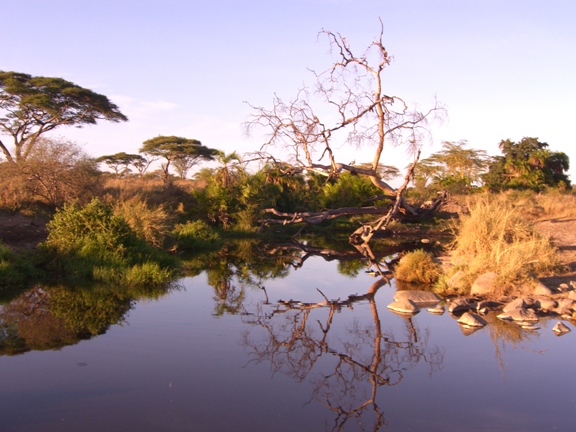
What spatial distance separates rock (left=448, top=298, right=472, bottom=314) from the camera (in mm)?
9117

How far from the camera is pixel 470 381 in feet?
20.4

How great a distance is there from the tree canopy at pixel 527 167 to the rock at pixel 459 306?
28.3 meters

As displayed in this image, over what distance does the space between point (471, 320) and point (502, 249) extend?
3759 mm

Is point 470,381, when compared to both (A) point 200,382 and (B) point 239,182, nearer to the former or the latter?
(A) point 200,382

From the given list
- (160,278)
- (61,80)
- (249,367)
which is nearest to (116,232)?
(160,278)

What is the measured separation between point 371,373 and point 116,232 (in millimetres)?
7802

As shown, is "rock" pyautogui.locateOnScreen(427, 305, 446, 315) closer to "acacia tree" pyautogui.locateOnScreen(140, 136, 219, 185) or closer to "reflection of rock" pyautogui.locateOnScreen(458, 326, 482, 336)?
"reflection of rock" pyautogui.locateOnScreen(458, 326, 482, 336)

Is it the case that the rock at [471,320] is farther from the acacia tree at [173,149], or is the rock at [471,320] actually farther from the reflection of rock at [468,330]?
the acacia tree at [173,149]

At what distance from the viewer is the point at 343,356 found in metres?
6.99

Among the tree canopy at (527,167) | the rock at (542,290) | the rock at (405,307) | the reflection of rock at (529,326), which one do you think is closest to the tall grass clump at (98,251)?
the rock at (405,307)

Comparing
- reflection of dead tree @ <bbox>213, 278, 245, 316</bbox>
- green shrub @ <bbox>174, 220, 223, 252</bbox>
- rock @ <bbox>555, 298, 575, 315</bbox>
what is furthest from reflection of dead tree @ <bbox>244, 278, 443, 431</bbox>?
green shrub @ <bbox>174, 220, 223, 252</bbox>

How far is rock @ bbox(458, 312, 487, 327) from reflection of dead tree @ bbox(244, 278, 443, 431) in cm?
82

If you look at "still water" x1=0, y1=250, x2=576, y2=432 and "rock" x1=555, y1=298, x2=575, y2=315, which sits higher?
"rock" x1=555, y1=298, x2=575, y2=315

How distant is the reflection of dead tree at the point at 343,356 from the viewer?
18.6 feet
